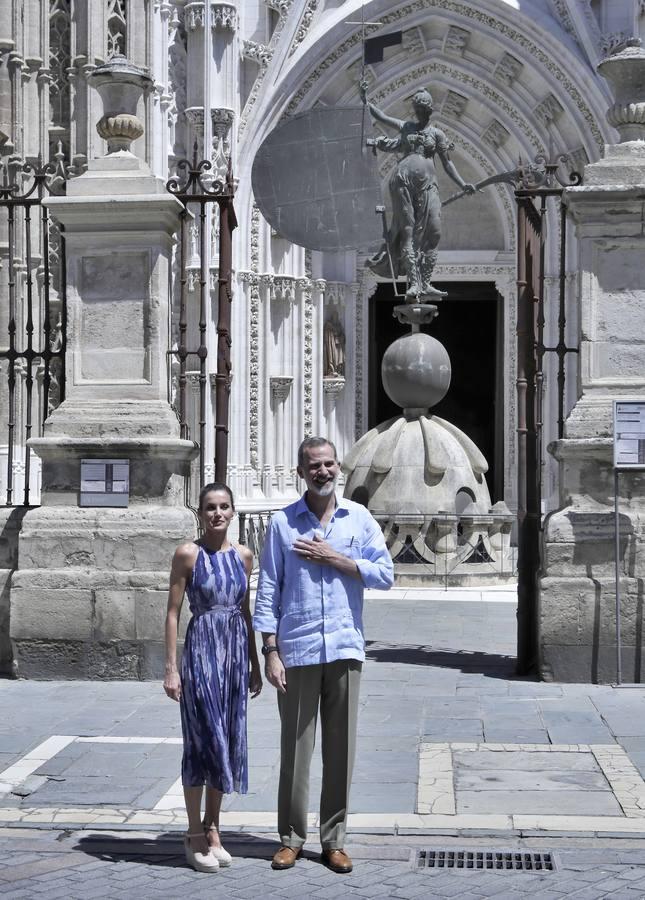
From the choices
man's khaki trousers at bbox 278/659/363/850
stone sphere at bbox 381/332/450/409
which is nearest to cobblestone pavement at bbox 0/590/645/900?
man's khaki trousers at bbox 278/659/363/850

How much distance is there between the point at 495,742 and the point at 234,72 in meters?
16.3

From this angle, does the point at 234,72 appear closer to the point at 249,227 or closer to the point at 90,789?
the point at 249,227

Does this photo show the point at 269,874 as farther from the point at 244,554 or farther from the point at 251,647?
the point at 244,554

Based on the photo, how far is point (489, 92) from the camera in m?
23.3

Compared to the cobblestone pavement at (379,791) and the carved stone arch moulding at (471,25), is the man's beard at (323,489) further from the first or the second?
the carved stone arch moulding at (471,25)

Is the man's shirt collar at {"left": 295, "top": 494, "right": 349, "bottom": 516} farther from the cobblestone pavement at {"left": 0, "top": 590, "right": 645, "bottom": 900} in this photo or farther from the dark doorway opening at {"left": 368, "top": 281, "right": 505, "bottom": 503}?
the dark doorway opening at {"left": 368, "top": 281, "right": 505, "bottom": 503}

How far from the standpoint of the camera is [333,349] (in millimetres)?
24047

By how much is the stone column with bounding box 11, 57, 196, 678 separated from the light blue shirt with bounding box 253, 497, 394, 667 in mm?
3589

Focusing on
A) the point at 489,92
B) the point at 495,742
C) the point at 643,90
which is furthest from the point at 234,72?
the point at 495,742

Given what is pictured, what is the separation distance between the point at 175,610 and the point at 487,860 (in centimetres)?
145

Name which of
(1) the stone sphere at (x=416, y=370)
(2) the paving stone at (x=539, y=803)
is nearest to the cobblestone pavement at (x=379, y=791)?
(2) the paving stone at (x=539, y=803)

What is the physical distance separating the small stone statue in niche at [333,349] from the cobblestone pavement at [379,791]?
1479 centimetres

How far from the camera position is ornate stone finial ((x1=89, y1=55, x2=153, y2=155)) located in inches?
373

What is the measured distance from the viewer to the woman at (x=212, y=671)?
539 cm
